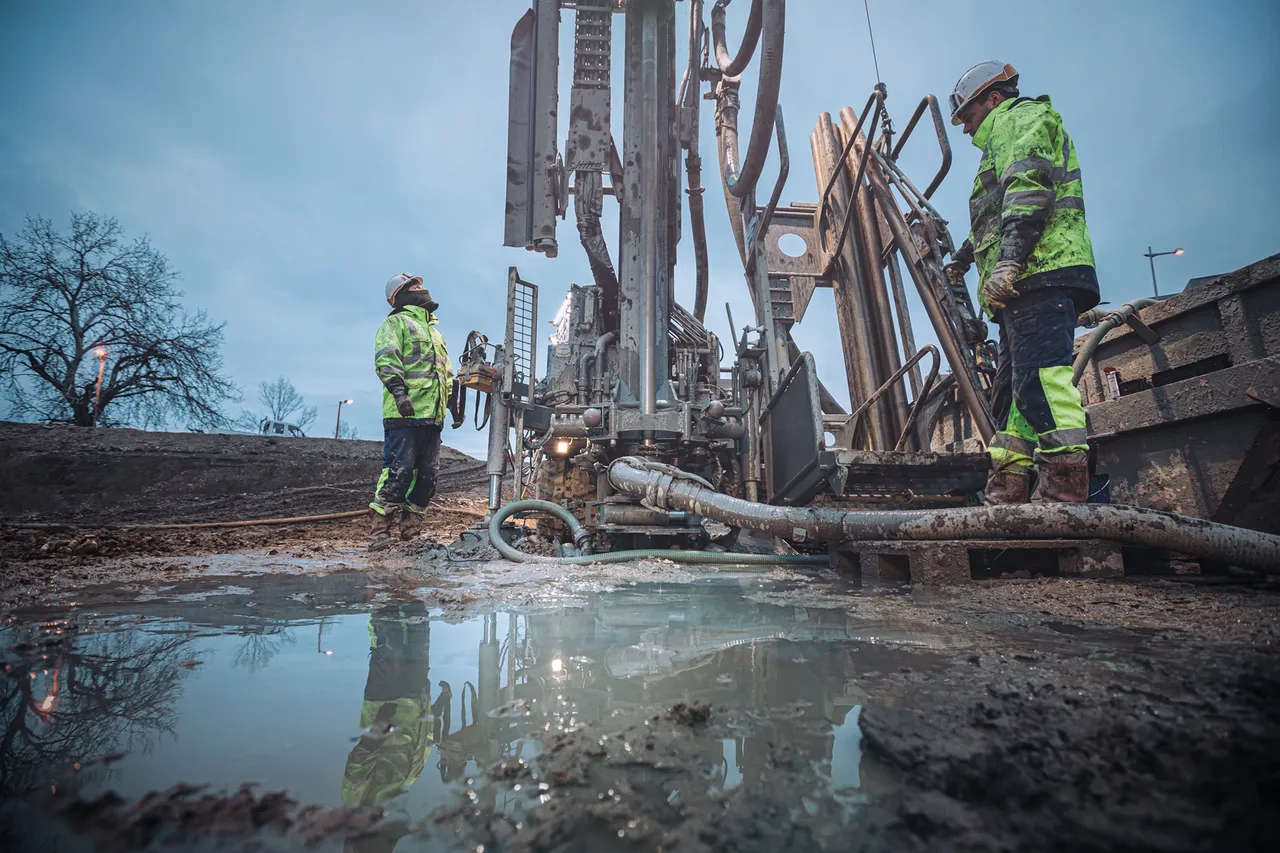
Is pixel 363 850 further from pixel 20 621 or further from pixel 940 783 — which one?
pixel 20 621

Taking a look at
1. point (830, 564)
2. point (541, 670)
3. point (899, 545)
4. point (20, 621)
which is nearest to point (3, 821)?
point (541, 670)

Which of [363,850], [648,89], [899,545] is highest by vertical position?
[648,89]

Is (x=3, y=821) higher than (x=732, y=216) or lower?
lower

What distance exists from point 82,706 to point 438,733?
0.71 m

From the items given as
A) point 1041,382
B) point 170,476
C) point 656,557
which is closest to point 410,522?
point 656,557

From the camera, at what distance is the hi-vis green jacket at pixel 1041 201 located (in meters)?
2.77

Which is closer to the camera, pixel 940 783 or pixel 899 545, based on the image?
pixel 940 783

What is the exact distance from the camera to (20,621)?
1.76m

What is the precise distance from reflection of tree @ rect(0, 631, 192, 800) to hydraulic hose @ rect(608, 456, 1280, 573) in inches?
109

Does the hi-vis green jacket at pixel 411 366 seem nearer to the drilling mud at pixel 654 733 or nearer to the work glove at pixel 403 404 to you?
the work glove at pixel 403 404

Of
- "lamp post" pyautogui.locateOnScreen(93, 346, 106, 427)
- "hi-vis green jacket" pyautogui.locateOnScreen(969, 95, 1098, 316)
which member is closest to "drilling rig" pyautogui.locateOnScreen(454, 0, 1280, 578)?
"hi-vis green jacket" pyautogui.locateOnScreen(969, 95, 1098, 316)

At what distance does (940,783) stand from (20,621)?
8.65 ft

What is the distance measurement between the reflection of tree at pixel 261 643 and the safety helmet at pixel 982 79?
4.33 metres

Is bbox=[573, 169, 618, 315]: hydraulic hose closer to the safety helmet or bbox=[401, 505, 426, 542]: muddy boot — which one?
bbox=[401, 505, 426, 542]: muddy boot
